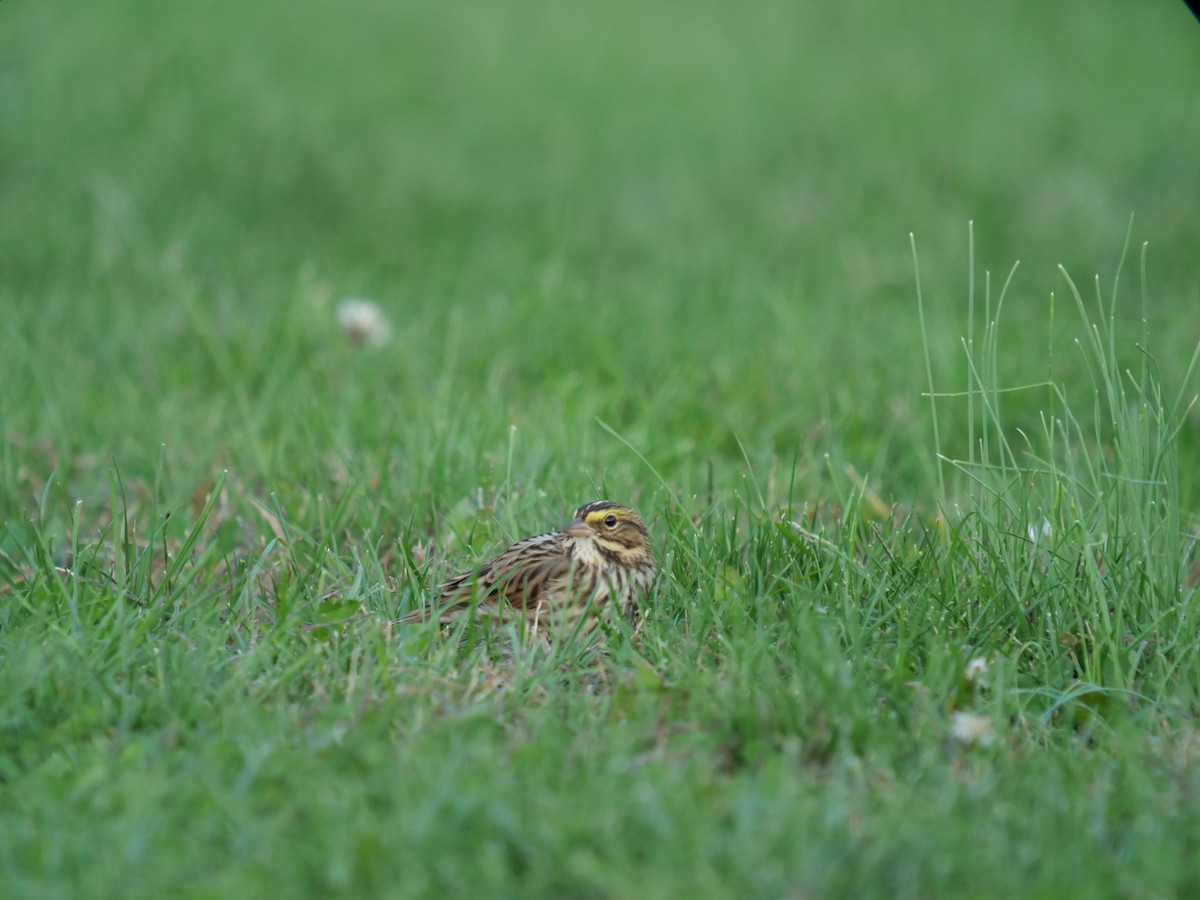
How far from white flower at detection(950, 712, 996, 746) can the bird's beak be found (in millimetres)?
1143

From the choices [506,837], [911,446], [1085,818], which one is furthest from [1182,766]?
[911,446]

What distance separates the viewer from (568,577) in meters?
3.81

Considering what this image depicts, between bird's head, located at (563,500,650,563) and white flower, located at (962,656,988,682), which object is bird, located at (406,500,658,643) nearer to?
bird's head, located at (563,500,650,563)

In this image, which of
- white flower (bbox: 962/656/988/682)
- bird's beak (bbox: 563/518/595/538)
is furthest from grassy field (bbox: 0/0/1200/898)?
bird's beak (bbox: 563/518/595/538)

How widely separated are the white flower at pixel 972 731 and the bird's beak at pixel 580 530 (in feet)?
3.75

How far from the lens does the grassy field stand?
272 cm

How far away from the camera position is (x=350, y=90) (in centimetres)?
1032

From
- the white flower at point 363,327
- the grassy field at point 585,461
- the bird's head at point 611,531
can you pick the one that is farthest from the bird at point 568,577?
the white flower at point 363,327

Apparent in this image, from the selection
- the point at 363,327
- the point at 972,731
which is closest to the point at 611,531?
the point at 972,731

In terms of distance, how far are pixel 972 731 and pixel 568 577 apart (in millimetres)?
1163

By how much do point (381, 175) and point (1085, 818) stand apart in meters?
7.18

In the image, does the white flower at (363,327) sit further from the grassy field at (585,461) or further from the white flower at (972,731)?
the white flower at (972,731)

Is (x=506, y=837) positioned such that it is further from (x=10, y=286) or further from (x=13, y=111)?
(x=13, y=111)

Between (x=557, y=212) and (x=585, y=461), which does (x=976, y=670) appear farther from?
(x=557, y=212)
